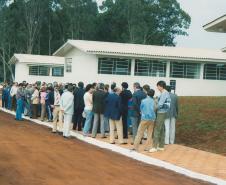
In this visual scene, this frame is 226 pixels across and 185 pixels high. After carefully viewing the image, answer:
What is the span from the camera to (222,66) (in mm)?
42531

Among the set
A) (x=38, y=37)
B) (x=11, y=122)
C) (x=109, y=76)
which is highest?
(x=38, y=37)

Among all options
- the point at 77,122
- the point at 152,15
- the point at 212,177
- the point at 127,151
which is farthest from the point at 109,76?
the point at 152,15

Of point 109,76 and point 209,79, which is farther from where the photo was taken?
→ point 209,79

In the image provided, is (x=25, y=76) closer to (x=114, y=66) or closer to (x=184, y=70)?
(x=114, y=66)

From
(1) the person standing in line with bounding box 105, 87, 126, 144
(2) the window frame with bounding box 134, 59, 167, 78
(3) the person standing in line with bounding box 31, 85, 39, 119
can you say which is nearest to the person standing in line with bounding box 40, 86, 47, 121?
(3) the person standing in line with bounding box 31, 85, 39, 119

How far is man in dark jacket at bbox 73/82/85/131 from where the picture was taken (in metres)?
22.1

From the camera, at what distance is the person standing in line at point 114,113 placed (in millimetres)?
18672

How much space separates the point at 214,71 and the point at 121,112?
2447cm

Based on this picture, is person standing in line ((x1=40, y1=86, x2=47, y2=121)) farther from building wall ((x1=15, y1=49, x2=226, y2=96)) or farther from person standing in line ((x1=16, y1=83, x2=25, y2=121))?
building wall ((x1=15, y1=49, x2=226, y2=96))

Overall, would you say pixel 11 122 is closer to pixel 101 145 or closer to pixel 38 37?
pixel 101 145

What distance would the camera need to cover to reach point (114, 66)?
3934 cm

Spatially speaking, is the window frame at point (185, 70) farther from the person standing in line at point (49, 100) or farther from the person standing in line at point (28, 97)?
the person standing in line at point (49, 100)

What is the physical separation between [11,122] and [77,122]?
456 centimetres

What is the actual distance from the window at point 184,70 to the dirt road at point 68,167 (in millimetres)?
23230
